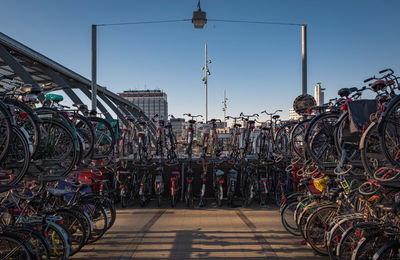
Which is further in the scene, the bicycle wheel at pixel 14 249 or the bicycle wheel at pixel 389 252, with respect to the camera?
the bicycle wheel at pixel 14 249

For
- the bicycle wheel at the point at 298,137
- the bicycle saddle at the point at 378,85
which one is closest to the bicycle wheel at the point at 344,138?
the bicycle saddle at the point at 378,85

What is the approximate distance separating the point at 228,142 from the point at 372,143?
7.43 metres

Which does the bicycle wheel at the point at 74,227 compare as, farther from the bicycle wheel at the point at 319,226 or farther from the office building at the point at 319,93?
the office building at the point at 319,93

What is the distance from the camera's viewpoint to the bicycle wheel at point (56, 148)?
3.53 m

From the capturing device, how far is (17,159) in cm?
300

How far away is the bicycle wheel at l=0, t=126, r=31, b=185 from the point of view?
2.63 m

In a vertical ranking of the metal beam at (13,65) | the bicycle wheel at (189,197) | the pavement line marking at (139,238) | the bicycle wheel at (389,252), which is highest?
the metal beam at (13,65)

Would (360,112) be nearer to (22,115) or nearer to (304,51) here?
(304,51)

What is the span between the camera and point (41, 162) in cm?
334

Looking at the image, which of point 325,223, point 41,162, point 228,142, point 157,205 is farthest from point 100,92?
point 325,223

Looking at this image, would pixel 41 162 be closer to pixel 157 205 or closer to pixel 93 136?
pixel 93 136

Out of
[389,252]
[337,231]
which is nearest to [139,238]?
[337,231]

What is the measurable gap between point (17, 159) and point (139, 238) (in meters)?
2.62

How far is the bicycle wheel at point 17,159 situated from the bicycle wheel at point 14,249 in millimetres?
583
